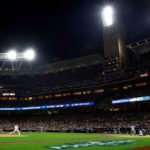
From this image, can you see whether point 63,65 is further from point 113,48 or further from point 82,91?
point 113,48

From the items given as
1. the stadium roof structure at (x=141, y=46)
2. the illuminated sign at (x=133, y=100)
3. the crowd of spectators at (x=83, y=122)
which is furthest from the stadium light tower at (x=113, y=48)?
the crowd of spectators at (x=83, y=122)

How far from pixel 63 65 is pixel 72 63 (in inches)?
138

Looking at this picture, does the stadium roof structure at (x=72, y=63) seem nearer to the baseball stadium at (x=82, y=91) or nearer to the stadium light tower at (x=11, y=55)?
the baseball stadium at (x=82, y=91)

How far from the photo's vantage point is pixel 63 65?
8862 centimetres

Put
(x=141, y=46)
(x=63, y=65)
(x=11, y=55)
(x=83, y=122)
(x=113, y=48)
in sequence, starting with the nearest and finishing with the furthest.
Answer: (x=83, y=122) < (x=11, y=55) < (x=141, y=46) < (x=113, y=48) < (x=63, y=65)

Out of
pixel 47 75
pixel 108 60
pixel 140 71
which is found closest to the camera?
pixel 140 71

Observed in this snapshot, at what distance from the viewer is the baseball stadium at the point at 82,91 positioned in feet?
193

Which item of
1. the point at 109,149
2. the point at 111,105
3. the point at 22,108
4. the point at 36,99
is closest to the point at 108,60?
the point at 111,105

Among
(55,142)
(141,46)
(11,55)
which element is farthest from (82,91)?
(55,142)

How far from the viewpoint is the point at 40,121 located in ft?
232

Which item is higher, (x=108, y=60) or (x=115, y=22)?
(x=115, y=22)

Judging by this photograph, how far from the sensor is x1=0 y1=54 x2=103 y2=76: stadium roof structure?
84.1 meters

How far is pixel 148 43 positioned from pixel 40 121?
3878 cm

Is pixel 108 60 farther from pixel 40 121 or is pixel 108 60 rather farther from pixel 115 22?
pixel 40 121
